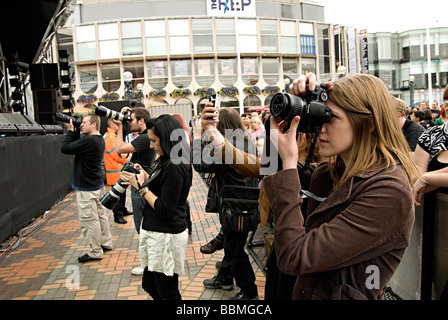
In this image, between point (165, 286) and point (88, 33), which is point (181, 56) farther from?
point (165, 286)

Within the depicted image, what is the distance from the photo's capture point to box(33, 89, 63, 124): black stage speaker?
11.0 metres

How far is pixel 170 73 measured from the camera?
3909 cm

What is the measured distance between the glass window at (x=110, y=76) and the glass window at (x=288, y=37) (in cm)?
2006

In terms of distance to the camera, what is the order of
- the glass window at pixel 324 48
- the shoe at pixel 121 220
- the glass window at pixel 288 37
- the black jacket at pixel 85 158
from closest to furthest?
the black jacket at pixel 85 158 < the shoe at pixel 121 220 < the glass window at pixel 288 37 < the glass window at pixel 324 48

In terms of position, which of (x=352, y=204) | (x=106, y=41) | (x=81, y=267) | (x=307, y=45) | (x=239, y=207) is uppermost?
(x=106, y=41)

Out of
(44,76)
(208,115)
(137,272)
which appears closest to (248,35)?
(44,76)

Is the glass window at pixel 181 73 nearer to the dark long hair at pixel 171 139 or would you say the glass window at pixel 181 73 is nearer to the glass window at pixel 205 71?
the glass window at pixel 205 71

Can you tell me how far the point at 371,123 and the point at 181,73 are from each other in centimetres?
3979

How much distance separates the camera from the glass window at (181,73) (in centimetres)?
3941

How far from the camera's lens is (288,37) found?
138 ft

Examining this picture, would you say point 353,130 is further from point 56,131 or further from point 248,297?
point 56,131

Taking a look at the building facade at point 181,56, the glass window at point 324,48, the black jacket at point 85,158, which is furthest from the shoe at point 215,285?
the glass window at point 324,48

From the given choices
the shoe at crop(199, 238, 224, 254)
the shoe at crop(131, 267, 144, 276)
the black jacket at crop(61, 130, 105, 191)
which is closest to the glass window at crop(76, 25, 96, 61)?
the black jacket at crop(61, 130, 105, 191)
